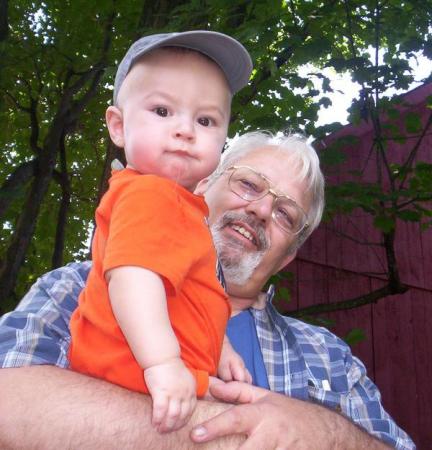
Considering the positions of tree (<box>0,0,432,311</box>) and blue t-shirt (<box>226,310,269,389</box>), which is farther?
tree (<box>0,0,432,311</box>)

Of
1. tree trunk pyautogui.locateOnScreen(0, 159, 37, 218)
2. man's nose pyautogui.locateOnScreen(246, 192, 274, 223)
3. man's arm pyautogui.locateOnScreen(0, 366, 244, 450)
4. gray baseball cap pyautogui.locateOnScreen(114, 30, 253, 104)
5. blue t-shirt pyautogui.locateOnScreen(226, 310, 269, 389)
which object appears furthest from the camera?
tree trunk pyautogui.locateOnScreen(0, 159, 37, 218)

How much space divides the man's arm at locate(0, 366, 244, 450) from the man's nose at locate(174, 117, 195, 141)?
2.29 feet

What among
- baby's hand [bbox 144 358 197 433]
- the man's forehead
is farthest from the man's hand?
the man's forehead

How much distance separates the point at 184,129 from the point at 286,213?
1.28 meters

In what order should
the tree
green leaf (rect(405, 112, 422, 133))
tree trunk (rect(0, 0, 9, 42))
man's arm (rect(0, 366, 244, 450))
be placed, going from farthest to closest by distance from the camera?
tree trunk (rect(0, 0, 9, 42)), green leaf (rect(405, 112, 422, 133)), the tree, man's arm (rect(0, 366, 244, 450))

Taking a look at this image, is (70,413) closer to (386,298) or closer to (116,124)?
(116,124)

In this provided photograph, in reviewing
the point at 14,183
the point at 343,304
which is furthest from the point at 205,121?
the point at 14,183

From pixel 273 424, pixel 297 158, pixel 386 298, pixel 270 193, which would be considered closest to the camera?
pixel 273 424

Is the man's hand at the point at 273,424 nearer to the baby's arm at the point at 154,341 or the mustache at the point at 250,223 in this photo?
the baby's arm at the point at 154,341

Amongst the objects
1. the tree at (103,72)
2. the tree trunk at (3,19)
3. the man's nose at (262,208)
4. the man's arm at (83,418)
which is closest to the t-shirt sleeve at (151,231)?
the man's arm at (83,418)

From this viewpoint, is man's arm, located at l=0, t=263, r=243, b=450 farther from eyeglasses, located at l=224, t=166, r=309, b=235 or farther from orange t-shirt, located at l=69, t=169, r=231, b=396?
eyeglasses, located at l=224, t=166, r=309, b=235

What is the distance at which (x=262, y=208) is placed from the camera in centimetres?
275

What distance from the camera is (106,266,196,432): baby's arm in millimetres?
1419

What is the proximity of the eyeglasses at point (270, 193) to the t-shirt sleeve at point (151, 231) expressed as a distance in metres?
1.21
